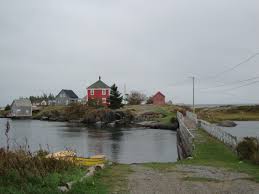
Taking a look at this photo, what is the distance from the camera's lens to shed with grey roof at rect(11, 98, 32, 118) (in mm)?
153125

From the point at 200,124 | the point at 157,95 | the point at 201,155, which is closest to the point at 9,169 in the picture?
the point at 201,155

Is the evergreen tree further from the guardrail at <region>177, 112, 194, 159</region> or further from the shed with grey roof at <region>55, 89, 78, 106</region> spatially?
the guardrail at <region>177, 112, 194, 159</region>

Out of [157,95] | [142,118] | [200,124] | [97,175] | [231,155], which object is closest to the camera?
[97,175]

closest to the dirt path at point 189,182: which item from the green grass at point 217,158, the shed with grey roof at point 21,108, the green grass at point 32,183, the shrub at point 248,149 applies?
the green grass at point 217,158

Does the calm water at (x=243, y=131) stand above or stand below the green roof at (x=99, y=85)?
below

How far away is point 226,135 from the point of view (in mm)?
26781

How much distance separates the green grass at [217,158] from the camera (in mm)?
16250

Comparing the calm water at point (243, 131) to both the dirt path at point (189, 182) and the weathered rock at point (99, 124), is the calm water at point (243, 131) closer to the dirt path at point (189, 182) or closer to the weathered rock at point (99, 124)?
the weathered rock at point (99, 124)

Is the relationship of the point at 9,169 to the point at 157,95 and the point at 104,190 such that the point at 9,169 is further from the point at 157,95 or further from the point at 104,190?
the point at 157,95

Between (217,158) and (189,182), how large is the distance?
9.41 m

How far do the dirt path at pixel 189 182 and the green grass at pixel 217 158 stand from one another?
140 centimetres

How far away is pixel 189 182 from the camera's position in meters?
12.3

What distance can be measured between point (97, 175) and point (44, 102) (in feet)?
607

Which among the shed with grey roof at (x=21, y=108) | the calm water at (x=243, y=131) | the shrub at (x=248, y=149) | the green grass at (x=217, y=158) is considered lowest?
the calm water at (x=243, y=131)
